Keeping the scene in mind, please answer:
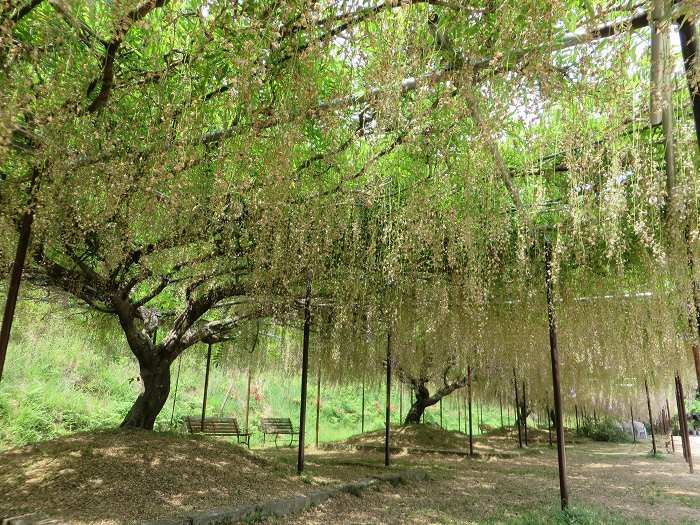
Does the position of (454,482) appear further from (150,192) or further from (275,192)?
(150,192)

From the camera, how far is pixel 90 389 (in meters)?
12.7

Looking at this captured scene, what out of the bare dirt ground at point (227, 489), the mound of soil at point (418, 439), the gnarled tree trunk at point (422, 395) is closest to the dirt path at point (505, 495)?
the bare dirt ground at point (227, 489)

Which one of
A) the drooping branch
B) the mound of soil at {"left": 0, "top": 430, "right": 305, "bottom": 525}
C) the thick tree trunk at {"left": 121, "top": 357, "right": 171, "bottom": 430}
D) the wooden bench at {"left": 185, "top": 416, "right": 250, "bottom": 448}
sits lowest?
the wooden bench at {"left": 185, "top": 416, "right": 250, "bottom": 448}

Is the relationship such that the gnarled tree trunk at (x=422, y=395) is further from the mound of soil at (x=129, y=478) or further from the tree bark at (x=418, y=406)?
the mound of soil at (x=129, y=478)

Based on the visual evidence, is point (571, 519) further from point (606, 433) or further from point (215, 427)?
point (606, 433)

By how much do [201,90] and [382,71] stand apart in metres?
1.13

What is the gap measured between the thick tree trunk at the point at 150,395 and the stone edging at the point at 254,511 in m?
2.33

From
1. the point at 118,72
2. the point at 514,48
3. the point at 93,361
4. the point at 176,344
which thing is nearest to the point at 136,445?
the point at 176,344

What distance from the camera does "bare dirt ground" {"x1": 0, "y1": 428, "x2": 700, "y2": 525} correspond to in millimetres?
3643

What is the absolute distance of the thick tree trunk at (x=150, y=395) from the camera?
5.75 m

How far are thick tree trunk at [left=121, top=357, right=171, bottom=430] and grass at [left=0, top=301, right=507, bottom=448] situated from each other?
170 centimetres

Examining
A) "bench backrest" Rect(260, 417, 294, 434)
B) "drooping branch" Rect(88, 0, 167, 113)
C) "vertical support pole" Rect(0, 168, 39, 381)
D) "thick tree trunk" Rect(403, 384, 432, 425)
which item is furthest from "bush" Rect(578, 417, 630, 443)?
"drooping branch" Rect(88, 0, 167, 113)

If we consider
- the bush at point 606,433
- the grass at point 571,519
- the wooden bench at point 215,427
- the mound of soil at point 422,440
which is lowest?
the bush at point 606,433

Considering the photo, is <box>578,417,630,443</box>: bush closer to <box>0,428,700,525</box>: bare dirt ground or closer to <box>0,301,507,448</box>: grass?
<box>0,301,507,448</box>: grass
